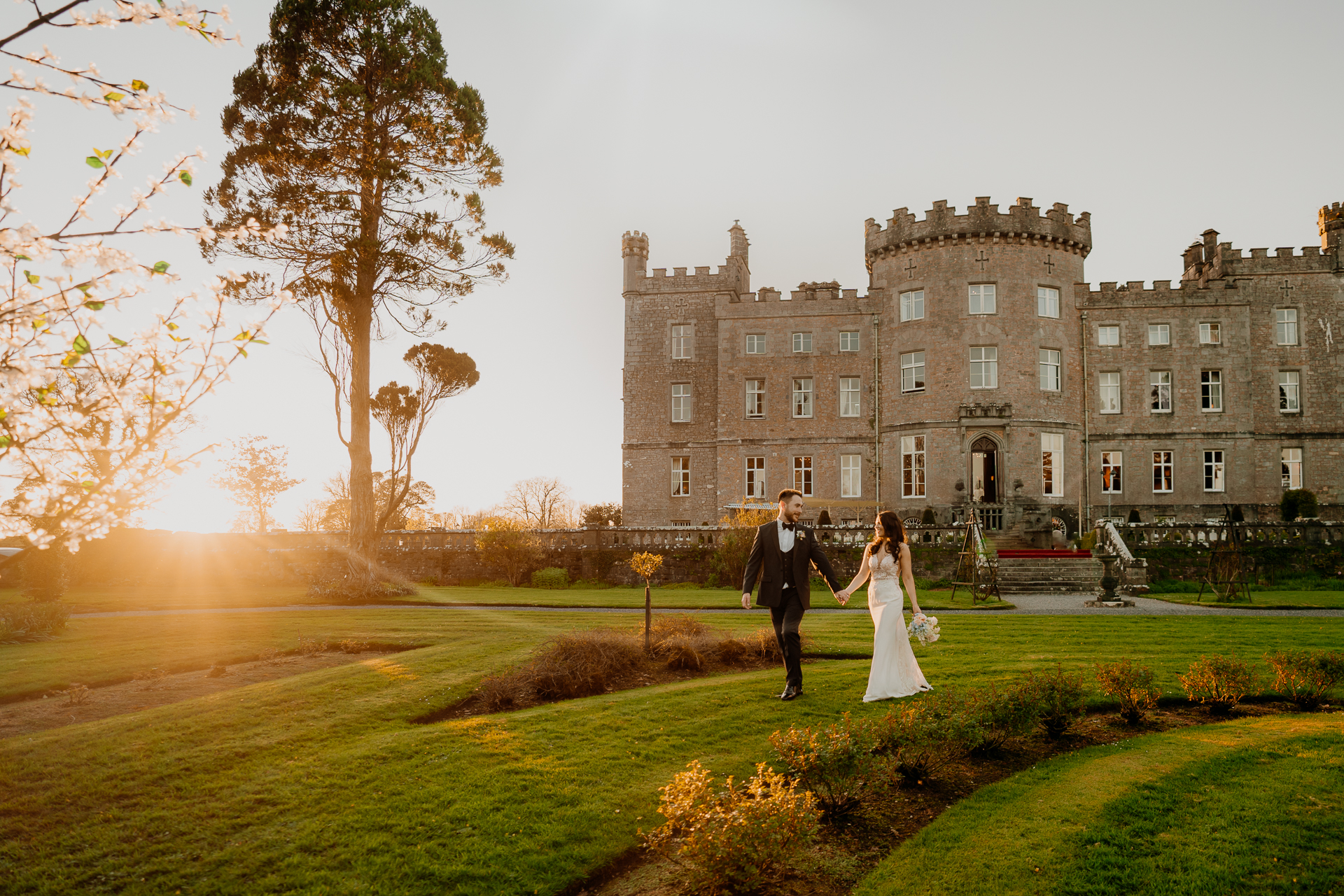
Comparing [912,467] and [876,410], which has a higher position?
[876,410]

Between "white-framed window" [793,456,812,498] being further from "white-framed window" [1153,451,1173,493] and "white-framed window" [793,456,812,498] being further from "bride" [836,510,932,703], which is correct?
"bride" [836,510,932,703]

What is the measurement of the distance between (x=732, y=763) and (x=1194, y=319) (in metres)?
36.1

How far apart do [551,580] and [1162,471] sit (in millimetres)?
26079

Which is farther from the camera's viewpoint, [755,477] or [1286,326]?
[755,477]

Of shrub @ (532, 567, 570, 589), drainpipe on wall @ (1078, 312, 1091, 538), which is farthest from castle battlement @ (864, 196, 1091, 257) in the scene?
shrub @ (532, 567, 570, 589)

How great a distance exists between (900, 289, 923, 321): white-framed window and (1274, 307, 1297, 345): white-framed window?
50.0 feet

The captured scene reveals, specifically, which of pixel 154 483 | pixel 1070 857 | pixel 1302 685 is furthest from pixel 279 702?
pixel 1302 685

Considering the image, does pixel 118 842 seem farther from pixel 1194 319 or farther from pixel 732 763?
pixel 1194 319

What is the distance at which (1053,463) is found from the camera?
3253 centimetres

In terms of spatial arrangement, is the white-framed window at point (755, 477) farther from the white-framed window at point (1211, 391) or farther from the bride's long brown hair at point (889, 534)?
the bride's long brown hair at point (889, 534)

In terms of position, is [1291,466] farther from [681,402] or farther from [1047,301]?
[681,402]

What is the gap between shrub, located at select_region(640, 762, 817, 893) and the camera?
464 centimetres

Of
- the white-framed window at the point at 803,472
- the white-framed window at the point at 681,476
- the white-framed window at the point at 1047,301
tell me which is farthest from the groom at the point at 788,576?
the white-framed window at the point at 1047,301

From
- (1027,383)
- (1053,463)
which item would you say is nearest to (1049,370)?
(1027,383)
